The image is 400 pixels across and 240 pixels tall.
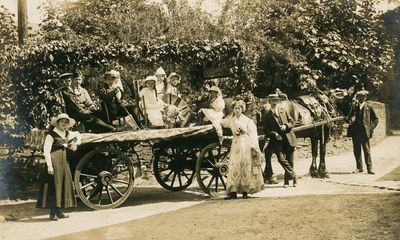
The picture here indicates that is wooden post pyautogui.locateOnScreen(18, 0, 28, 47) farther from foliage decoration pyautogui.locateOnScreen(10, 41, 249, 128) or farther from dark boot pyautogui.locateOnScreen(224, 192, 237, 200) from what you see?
dark boot pyautogui.locateOnScreen(224, 192, 237, 200)

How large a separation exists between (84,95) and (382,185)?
6638mm

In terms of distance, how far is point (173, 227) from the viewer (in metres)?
7.39

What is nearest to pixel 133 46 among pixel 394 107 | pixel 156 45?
pixel 156 45

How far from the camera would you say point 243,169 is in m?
9.75

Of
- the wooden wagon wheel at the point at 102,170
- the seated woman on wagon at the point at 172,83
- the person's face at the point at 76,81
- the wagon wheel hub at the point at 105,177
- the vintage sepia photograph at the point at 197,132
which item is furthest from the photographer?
the seated woman on wagon at the point at 172,83

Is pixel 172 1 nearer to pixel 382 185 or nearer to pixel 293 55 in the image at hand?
pixel 293 55

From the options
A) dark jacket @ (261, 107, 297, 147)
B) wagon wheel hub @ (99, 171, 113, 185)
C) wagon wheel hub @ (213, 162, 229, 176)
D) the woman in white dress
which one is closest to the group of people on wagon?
the woman in white dress

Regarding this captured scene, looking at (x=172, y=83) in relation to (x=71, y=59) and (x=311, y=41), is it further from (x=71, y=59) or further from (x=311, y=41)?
(x=311, y=41)

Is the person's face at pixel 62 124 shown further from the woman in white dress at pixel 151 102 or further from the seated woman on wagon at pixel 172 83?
the seated woman on wagon at pixel 172 83

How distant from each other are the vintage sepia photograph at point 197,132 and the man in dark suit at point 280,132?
3 cm

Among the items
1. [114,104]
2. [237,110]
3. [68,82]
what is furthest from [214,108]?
[68,82]

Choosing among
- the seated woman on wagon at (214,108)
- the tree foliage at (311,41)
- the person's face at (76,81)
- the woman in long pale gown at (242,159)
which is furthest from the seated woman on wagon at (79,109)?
the tree foliage at (311,41)

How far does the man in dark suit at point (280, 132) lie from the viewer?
11.3 metres

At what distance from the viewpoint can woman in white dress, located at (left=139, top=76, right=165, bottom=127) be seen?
10.1 m
